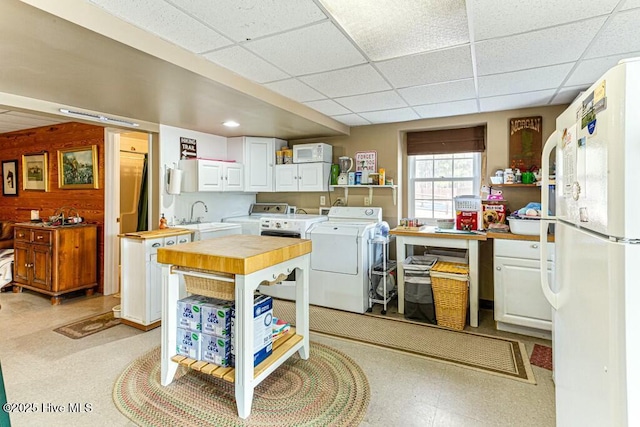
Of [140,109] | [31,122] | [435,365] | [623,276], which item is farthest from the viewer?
[31,122]

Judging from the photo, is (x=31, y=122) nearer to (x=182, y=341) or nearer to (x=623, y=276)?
(x=182, y=341)

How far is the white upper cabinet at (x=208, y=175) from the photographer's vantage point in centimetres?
390

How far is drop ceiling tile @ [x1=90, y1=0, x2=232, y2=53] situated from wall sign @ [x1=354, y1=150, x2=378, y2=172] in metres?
2.65

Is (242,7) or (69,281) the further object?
(69,281)

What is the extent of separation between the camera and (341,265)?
3.59 m

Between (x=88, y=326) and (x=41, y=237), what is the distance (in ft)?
5.17

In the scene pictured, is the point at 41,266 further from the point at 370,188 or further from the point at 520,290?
the point at 520,290

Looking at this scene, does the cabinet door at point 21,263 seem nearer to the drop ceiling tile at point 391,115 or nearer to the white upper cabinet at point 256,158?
the white upper cabinet at point 256,158

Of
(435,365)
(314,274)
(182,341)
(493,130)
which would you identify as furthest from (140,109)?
(493,130)

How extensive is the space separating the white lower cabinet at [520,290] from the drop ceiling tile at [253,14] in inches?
99.9

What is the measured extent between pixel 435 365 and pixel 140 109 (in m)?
3.43

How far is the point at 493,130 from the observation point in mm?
3668

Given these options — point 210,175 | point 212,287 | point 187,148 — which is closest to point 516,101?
point 212,287

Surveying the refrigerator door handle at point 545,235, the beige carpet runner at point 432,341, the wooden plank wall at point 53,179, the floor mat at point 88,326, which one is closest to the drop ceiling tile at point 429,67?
the refrigerator door handle at point 545,235
